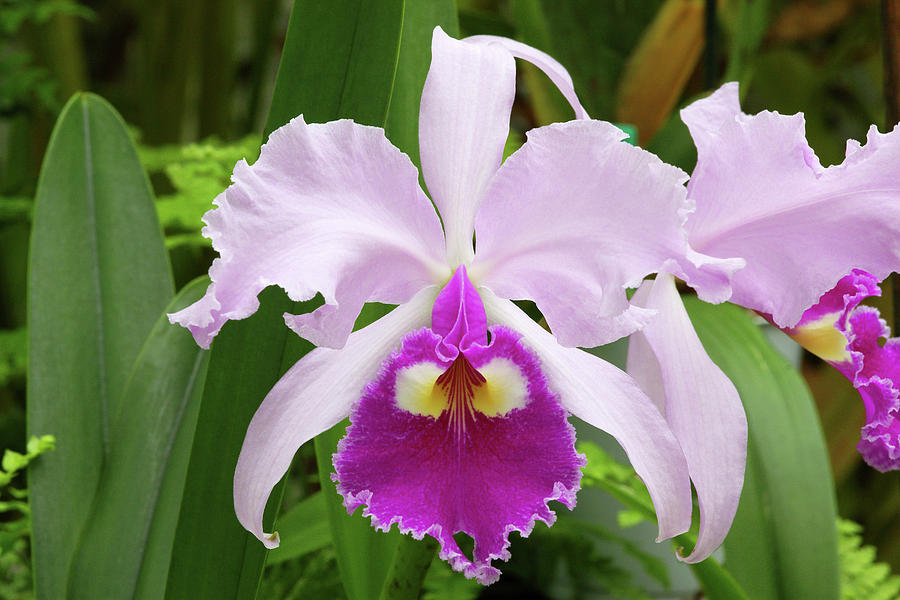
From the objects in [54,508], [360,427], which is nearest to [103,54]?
[54,508]

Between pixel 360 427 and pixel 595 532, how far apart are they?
18.4 inches

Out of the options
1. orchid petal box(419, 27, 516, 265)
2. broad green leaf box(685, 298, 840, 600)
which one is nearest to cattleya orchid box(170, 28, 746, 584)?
orchid petal box(419, 27, 516, 265)

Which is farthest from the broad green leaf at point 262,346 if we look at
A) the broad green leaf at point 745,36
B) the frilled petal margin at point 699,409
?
the broad green leaf at point 745,36

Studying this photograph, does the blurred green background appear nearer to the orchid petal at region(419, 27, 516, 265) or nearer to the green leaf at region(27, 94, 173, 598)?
the green leaf at region(27, 94, 173, 598)

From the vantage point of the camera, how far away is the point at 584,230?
43cm

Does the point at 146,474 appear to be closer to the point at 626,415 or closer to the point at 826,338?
the point at 626,415

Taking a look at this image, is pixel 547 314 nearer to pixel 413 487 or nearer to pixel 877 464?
pixel 413 487

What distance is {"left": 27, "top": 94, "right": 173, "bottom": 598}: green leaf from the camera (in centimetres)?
67

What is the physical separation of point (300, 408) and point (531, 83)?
781 millimetres

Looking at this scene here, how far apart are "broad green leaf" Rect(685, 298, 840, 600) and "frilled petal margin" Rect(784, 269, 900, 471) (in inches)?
6.6

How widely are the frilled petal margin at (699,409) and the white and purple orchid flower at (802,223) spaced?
0.04 meters

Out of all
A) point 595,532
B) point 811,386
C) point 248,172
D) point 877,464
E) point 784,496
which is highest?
point 248,172

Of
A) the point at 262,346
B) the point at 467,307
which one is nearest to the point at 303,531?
the point at 262,346

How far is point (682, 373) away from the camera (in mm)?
483
